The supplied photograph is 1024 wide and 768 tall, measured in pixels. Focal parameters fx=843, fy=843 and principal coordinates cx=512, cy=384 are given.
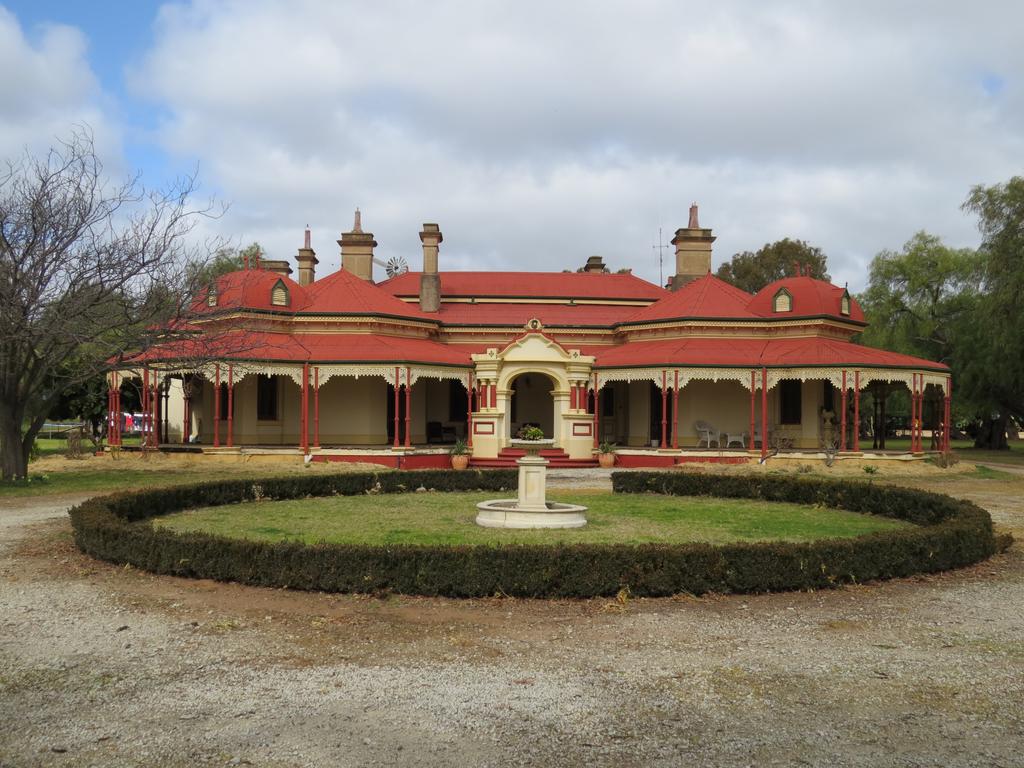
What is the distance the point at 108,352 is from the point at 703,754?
19.4m

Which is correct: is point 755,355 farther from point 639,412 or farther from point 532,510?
point 532,510

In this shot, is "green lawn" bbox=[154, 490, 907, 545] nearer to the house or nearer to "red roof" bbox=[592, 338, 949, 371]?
the house

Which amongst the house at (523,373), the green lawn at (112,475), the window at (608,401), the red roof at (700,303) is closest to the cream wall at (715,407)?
the house at (523,373)

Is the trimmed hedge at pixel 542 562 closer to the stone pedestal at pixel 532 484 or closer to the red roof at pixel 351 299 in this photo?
the stone pedestal at pixel 532 484

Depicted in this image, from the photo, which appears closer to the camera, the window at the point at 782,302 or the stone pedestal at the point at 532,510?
the stone pedestal at the point at 532,510

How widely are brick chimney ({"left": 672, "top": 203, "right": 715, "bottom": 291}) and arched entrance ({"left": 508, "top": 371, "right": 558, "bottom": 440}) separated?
286 inches

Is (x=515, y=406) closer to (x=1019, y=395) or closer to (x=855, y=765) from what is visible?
(x=1019, y=395)

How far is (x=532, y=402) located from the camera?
3192 centimetres

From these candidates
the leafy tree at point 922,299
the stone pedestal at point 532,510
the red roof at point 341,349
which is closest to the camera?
the stone pedestal at point 532,510

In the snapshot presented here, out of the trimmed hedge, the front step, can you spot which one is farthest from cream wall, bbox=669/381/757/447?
the trimmed hedge

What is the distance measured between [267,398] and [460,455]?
24.4 feet

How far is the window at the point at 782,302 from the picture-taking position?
2900 cm

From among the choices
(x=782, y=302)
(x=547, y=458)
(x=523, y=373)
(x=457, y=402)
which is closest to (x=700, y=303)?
(x=782, y=302)

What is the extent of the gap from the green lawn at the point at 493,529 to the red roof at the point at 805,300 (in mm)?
13234
